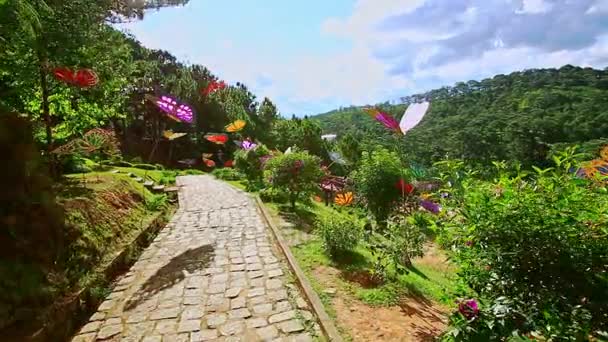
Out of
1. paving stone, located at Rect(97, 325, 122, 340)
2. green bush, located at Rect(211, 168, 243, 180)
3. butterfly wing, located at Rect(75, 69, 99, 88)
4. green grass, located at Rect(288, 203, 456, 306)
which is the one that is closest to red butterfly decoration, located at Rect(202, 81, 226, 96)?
green bush, located at Rect(211, 168, 243, 180)

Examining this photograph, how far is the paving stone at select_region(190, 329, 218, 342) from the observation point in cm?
367

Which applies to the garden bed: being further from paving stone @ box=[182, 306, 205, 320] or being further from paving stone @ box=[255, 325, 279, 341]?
paving stone @ box=[182, 306, 205, 320]

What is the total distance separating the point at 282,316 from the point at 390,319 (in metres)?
1.24

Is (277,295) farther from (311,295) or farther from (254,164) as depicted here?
(254,164)

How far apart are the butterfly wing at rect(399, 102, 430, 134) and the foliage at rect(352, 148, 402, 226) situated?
2.10 m

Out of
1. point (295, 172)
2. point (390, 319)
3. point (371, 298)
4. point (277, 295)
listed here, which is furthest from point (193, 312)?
point (295, 172)

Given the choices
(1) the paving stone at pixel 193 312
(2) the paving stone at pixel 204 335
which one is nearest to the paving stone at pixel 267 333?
(2) the paving stone at pixel 204 335

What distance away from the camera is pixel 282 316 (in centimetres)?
407

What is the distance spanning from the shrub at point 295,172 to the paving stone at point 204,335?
6.12m

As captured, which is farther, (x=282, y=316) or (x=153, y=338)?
(x=282, y=316)

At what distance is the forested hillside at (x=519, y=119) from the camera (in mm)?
49188

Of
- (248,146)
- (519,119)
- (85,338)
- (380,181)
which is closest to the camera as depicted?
(85,338)

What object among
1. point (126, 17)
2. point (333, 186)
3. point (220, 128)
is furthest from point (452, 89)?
point (126, 17)

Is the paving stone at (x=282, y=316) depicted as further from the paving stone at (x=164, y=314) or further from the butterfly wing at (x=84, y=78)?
the butterfly wing at (x=84, y=78)
